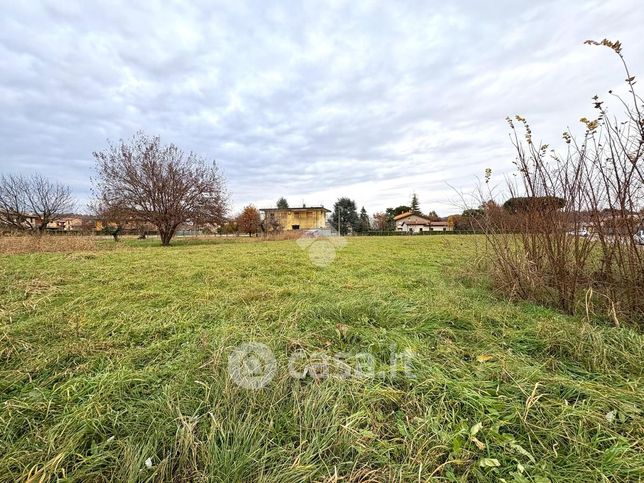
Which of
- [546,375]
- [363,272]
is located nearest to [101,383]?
[546,375]

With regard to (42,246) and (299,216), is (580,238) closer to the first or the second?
(42,246)

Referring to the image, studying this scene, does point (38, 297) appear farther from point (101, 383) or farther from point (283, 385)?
point (283, 385)

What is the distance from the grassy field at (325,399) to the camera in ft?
4.11

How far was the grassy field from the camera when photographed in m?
1.25

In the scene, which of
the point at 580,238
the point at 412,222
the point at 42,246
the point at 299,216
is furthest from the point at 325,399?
the point at 412,222

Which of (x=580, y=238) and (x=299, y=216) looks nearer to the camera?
(x=580, y=238)

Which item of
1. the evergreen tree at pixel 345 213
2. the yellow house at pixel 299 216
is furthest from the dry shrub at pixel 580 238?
the evergreen tree at pixel 345 213

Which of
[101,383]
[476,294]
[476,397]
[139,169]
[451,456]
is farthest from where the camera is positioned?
[139,169]

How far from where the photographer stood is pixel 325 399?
158 cm

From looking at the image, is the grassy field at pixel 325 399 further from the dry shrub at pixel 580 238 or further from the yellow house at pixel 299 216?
the yellow house at pixel 299 216

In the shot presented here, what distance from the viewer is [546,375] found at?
1807 millimetres

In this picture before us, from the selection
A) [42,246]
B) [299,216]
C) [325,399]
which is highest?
[299,216]

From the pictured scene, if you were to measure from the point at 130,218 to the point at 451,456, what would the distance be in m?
19.1

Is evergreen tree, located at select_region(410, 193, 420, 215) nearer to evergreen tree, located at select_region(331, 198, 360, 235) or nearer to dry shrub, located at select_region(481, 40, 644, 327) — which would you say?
evergreen tree, located at select_region(331, 198, 360, 235)
